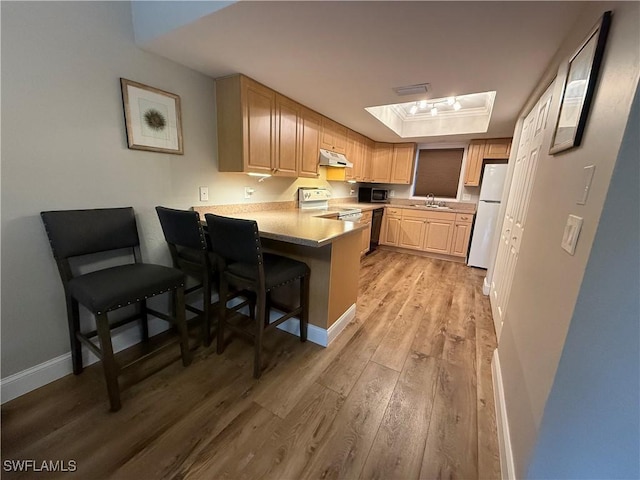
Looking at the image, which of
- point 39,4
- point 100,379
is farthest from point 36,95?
point 100,379

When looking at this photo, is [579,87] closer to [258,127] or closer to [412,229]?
[258,127]

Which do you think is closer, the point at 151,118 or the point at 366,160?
the point at 151,118

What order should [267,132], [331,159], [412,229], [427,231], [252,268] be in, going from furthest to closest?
[412,229], [427,231], [331,159], [267,132], [252,268]

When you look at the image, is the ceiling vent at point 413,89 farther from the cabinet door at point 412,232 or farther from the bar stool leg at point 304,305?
the cabinet door at point 412,232

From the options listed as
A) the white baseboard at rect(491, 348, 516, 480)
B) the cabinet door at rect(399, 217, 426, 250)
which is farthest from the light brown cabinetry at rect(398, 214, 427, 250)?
the white baseboard at rect(491, 348, 516, 480)

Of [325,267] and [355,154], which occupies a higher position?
[355,154]

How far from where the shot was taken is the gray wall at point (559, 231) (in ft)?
2.46

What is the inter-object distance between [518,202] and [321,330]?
203 centimetres

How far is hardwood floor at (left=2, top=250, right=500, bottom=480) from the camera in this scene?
1198 mm

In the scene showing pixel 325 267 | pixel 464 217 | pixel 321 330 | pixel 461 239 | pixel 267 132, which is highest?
pixel 267 132

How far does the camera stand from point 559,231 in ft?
3.42

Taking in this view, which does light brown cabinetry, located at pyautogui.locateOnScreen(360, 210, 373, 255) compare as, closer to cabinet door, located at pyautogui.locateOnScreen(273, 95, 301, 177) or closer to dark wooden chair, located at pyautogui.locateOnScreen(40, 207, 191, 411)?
cabinet door, located at pyautogui.locateOnScreen(273, 95, 301, 177)

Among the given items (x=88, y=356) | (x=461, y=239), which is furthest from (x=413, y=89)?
(x=88, y=356)

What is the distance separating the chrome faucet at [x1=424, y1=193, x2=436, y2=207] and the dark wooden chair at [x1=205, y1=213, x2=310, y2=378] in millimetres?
3907
